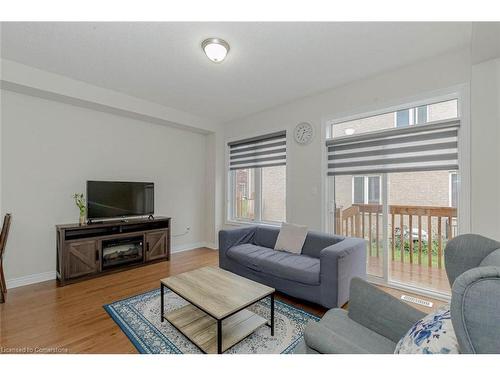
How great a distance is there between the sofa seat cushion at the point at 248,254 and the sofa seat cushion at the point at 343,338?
135cm

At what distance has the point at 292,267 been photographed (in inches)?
99.0

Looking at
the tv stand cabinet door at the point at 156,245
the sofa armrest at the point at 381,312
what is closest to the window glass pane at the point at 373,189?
the sofa armrest at the point at 381,312

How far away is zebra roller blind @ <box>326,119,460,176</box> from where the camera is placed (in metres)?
2.50

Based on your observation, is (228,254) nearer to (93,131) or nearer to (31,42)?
(93,131)

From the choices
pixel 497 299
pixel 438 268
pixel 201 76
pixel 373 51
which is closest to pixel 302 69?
pixel 373 51

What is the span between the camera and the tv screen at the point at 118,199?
3.37 meters

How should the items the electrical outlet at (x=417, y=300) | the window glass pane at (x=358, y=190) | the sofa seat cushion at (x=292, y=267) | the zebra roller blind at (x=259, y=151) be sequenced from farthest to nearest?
the zebra roller blind at (x=259, y=151) < the window glass pane at (x=358, y=190) < the electrical outlet at (x=417, y=300) < the sofa seat cushion at (x=292, y=267)

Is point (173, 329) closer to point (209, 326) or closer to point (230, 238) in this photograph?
point (209, 326)

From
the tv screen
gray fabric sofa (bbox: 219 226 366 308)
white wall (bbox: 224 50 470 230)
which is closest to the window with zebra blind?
white wall (bbox: 224 50 470 230)

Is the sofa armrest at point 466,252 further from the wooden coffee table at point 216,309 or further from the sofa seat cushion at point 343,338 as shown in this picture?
the wooden coffee table at point 216,309

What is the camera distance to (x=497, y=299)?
0.64m

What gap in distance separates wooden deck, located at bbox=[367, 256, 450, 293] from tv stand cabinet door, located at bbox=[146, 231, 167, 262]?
124 inches

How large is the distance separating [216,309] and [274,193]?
279 centimetres

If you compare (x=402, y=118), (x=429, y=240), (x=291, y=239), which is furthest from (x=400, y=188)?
(x=291, y=239)
